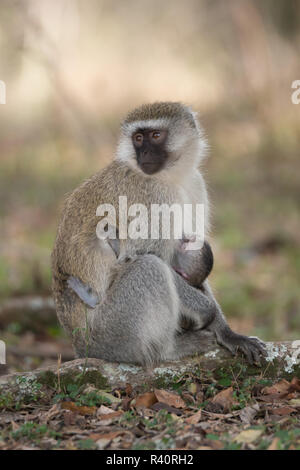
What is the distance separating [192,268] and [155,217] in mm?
457

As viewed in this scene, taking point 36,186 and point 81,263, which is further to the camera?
point 36,186

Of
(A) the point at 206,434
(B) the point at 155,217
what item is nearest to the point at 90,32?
(B) the point at 155,217

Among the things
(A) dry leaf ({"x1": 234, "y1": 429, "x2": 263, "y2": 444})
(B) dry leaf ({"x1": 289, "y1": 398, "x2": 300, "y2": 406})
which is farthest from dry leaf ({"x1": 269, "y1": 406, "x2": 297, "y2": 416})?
(A) dry leaf ({"x1": 234, "y1": 429, "x2": 263, "y2": 444})

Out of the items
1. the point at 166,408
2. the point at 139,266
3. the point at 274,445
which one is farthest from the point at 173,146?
the point at 274,445

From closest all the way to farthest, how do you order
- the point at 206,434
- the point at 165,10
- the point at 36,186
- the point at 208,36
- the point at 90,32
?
the point at 206,434, the point at 208,36, the point at 36,186, the point at 165,10, the point at 90,32

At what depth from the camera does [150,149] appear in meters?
4.61

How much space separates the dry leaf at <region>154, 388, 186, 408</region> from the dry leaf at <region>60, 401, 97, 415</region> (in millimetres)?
408

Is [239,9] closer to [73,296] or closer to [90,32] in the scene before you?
[90,32]

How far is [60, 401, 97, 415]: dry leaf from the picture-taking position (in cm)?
368

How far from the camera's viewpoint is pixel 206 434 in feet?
11.1

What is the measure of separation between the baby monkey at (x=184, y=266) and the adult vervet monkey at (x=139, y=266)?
0.12 ft

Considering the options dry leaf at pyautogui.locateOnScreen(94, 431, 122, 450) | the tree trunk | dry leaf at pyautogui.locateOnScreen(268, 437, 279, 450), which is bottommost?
dry leaf at pyautogui.locateOnScreen(94, 431, 122, 450)

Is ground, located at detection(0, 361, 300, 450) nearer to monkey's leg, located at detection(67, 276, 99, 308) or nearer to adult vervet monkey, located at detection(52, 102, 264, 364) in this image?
adult vervet monkey, located at detection(52, 102, 264, 364)

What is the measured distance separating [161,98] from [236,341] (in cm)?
852
